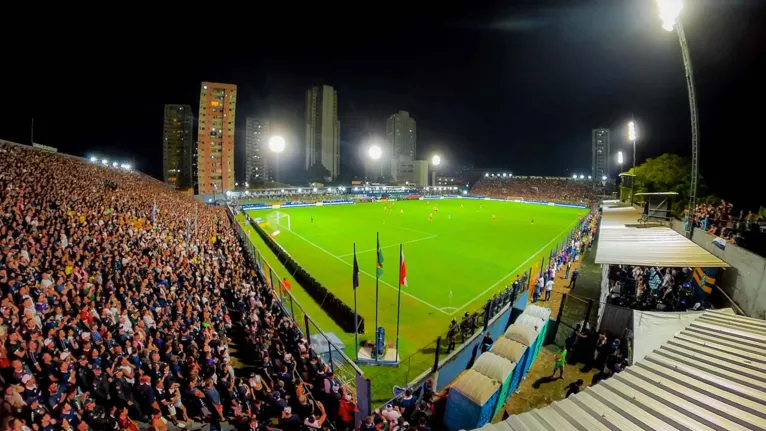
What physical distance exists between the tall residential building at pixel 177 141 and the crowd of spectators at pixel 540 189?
112483mm

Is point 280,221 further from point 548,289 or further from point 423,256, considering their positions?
point 548,289

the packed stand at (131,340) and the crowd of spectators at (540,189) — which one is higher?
the crowd of spectators at (540,189)

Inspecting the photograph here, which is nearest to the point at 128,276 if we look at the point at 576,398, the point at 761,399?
the point at 576,398

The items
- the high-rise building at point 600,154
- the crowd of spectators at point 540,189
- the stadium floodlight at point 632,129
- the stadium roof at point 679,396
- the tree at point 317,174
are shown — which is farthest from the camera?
the high-rise building at point 600,154

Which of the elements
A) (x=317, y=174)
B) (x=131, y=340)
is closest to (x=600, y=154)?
(x=317, y=174)

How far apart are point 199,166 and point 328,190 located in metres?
40.6

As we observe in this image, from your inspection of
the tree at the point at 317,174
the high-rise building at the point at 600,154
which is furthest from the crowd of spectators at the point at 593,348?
the high-rise building at the point at 600,154

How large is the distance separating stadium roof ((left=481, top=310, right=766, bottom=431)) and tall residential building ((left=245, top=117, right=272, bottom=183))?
17003cm

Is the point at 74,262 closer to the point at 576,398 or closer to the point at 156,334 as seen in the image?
the point at 156,334

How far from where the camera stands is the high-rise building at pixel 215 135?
319 ft

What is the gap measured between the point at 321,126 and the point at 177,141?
191ft

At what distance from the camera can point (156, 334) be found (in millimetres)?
9305

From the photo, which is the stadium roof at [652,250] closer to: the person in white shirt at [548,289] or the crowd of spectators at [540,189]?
the person in white shirt at [548,289]

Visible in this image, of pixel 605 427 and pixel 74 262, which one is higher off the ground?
pixel 74 262
